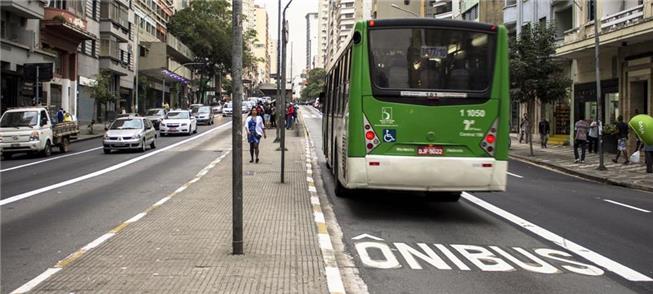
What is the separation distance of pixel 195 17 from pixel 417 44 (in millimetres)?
67518

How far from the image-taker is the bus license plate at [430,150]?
29.8ft

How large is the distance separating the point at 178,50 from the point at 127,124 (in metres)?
45.5

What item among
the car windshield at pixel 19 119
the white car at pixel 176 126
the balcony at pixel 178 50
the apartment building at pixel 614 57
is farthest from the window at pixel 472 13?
the car windshield at pixel 19 119

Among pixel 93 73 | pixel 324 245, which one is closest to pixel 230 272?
pixel 324 245

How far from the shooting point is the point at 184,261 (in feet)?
20.3

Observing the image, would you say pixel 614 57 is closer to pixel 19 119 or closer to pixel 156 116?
pixel 19 119

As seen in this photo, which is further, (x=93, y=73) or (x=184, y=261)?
(x=93, y=73)

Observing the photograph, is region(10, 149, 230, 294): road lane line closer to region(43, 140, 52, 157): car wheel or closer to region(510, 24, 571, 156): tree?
region(43, 140, 52, 157): car wheel

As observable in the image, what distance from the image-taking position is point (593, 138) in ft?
84.7

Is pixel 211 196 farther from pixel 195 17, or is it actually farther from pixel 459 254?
pixel 195 17

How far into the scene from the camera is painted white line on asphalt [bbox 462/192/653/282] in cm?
642

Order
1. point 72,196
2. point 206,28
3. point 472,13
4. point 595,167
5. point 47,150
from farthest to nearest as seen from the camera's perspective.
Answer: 1. point 206,28
2. point 472,13
3. point 47,150
4. point 595,167
5. point 72,196

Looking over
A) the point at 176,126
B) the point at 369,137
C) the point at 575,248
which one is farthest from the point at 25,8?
the point at 575,248

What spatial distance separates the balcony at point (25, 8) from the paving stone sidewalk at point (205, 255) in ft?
80.3
